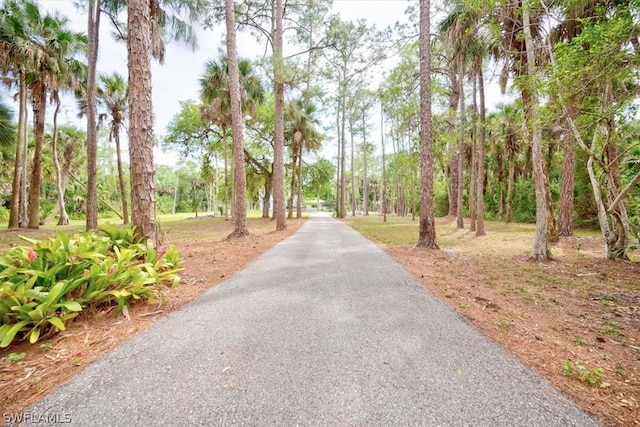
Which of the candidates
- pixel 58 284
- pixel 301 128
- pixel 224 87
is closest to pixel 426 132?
pixel 58 284

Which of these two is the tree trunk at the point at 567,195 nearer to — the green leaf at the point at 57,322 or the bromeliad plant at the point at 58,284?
the bromeliad plant at the point at 58,284

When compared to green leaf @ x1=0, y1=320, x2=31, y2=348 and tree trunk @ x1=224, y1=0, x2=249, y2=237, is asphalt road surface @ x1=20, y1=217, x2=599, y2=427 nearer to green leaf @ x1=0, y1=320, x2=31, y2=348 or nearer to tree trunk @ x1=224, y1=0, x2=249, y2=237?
green leaf @ x1=0, y1=320, x2=31, y2=348

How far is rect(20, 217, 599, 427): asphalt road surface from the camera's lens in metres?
1.49

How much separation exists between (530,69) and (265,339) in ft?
25.9

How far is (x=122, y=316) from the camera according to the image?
111 inches

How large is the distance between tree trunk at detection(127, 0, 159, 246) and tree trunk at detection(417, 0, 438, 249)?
22.3ft

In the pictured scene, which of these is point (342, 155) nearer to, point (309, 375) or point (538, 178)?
point (538, 178)

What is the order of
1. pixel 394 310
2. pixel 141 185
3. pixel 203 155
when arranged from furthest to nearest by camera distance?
pixel 203 155 < pixel 141 185 < pixel 394 310

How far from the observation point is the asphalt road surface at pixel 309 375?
58.6 inches

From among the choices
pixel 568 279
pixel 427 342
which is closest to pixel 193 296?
pixel 427 342

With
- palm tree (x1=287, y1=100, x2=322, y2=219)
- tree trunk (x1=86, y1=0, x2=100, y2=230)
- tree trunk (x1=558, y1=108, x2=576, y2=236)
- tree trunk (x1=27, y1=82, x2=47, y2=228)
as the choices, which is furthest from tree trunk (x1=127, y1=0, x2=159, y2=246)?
palm tree (x1=287, y1=100, x2=322, y2=219)

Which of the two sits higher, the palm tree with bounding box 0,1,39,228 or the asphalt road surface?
the palm tree with bounding box 0,1,39,228

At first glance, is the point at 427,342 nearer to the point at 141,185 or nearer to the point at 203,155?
the point at 141,185

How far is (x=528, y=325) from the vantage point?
2820 mm
